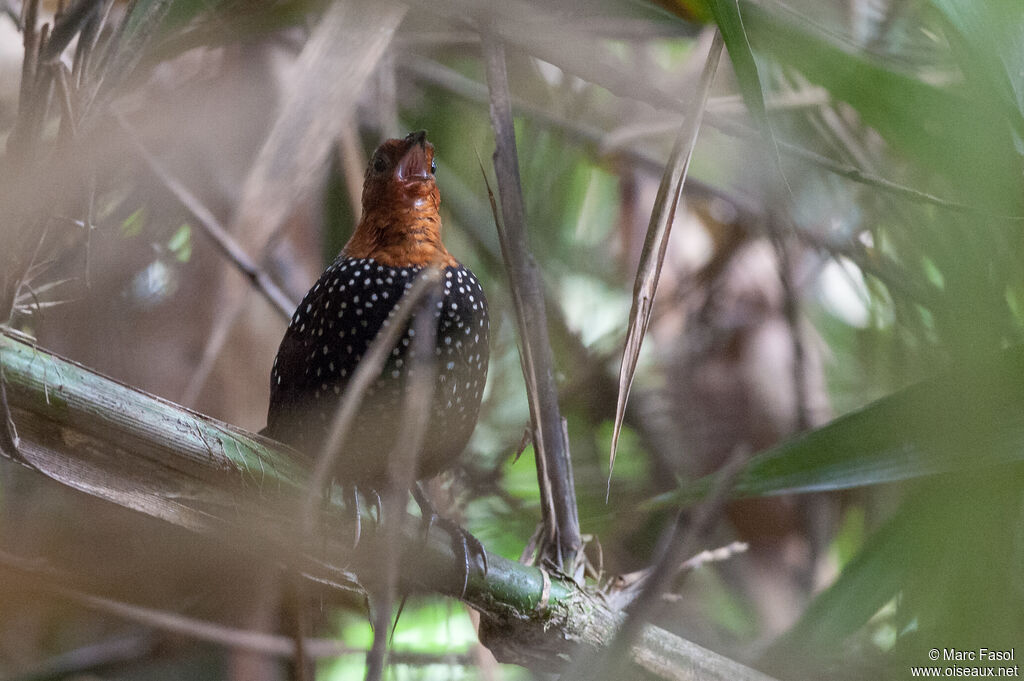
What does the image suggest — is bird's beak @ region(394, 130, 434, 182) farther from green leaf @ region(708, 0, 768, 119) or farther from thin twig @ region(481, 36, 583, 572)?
green leaf @ region(708, 0, 768, 119)

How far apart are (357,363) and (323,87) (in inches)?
28.9

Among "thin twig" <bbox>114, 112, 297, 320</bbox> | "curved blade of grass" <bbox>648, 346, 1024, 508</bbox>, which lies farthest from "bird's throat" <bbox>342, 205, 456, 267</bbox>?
"curved blade of grass" <bbox>648, 346, 1024, 508</bbox>

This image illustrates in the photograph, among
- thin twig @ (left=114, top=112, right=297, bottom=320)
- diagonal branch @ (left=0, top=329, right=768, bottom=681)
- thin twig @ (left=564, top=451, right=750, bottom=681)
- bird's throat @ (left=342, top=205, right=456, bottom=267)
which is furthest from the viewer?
thin twig @ (left=114, top=112, right=297, bottom=320)

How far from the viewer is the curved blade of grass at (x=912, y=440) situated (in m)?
1.46

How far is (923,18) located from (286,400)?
6.22ft

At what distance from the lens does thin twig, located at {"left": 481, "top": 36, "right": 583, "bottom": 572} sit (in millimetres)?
1786

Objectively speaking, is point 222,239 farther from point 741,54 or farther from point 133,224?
point 741,54

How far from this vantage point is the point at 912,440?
1581 millimetres

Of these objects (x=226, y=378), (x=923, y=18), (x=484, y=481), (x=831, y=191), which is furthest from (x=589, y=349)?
(x=923, y=18)

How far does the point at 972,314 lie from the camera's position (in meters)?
1.44

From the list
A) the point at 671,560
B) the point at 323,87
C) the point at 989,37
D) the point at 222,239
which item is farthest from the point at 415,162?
the point at 671,560

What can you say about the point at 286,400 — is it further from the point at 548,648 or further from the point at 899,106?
the point at 899,106

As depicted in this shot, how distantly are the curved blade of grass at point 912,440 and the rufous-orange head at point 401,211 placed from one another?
30.7 inches

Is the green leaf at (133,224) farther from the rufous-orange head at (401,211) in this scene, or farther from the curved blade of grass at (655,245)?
the curved blade of grass at (655,245)
